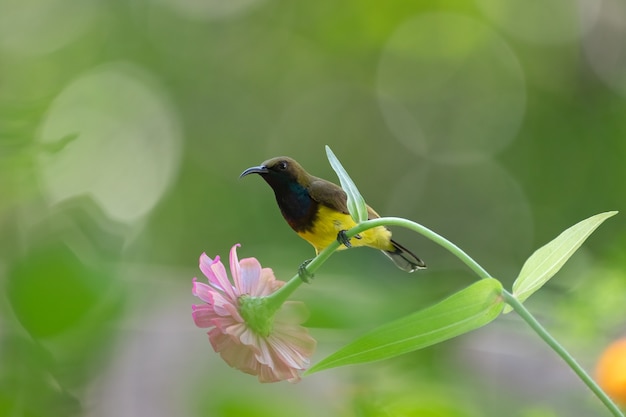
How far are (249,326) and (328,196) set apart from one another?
0.17 metres

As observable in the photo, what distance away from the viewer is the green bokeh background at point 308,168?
0.45 meters

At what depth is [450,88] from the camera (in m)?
3.25

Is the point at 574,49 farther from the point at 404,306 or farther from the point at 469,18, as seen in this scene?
the point at 404,306

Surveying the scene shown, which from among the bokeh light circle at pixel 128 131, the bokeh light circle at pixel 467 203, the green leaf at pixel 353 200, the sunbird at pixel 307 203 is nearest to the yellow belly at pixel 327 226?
the sunbird at pixel 307 203

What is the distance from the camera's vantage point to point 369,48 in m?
3.13

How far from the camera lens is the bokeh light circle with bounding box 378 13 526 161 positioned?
9.79ft

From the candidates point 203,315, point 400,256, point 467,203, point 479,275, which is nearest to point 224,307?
point 203,315

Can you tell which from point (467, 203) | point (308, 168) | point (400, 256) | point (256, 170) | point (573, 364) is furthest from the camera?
point (467, 203)

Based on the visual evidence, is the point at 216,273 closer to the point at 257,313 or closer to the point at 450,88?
the point at 257,313

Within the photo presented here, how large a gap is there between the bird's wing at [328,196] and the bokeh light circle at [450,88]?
8.20ft

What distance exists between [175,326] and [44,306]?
0.46 metres

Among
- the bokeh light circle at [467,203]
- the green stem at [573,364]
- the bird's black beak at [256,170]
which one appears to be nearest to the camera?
the green stem at [573,364]

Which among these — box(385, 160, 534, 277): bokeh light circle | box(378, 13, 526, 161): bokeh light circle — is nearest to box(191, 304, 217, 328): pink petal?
box(385, 160, 534, 277): bokeh light circle

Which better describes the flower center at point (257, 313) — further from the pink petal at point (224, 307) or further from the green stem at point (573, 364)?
the green stem at point (573, 364)
